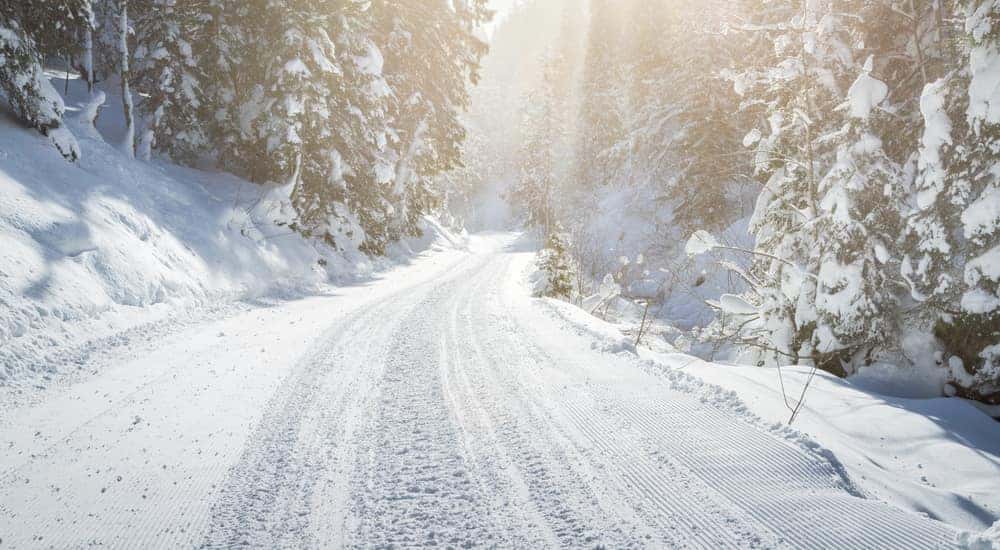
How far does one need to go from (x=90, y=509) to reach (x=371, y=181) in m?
16.1

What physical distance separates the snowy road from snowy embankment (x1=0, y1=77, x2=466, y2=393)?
1.06 metres

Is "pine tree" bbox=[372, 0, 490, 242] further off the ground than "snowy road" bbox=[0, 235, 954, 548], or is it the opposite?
"pine tree" bbox=[372, 0, 490, 242]

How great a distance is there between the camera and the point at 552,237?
50.7 feet

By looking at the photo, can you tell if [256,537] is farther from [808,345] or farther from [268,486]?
[808,345]

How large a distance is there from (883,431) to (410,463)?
4337 millimetres

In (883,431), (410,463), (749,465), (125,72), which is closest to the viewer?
(749,465)

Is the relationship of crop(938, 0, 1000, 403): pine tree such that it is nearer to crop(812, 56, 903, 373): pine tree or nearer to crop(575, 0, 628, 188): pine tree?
crop(812, 56, 903, 373): pine tree

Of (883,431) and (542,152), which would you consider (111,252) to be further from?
(542,152)

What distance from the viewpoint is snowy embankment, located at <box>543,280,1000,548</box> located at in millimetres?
3596

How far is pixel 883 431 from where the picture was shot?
4.86 metres

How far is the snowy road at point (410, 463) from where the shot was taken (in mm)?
2854

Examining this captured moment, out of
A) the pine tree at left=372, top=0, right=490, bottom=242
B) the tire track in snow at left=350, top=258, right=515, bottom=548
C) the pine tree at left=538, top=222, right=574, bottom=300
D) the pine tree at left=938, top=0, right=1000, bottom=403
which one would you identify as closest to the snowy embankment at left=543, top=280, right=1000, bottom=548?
the pine tree at left=938, top=0, right=1000, bottom=403

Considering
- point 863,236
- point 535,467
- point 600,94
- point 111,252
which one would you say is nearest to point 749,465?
point 535,467

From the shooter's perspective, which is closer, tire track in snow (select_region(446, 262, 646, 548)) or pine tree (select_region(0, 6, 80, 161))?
tire track in snow (select_region(446, 262, 646, 548))
